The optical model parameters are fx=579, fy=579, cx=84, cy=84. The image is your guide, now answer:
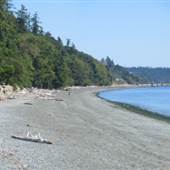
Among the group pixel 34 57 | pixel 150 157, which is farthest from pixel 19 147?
pixel 34 57

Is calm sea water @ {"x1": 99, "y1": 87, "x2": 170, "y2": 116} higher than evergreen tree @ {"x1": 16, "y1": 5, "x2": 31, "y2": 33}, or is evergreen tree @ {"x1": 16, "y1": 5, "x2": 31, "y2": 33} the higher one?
evergreen tree @ {"x1": 16, "y1": 5, "x2": 31, "y2": 33}

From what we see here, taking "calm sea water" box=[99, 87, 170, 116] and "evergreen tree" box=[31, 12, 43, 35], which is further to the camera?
"evergreen tree" box=[31, 12, 43, 35]

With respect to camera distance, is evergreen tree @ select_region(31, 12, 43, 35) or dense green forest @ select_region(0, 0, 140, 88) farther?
evergreen tree @ select_region(31, 12, 43, 35)

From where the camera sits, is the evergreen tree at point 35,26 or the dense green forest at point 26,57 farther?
the evergreen tree at point 35,26

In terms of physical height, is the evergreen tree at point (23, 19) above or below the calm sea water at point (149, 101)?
above

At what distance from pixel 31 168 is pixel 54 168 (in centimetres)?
82

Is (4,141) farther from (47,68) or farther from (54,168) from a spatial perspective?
(47,68)

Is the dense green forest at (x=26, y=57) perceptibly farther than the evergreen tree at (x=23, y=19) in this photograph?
No

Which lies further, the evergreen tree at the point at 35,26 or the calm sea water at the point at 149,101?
the evergreen tree at the point at 35,26

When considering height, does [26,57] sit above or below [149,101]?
above

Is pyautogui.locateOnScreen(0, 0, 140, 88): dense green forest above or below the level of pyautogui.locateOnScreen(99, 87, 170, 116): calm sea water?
above

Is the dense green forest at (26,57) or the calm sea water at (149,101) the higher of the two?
the dense green forest at (26,57)

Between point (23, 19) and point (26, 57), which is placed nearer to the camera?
point (26, 57)

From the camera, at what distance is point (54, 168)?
17.7m
